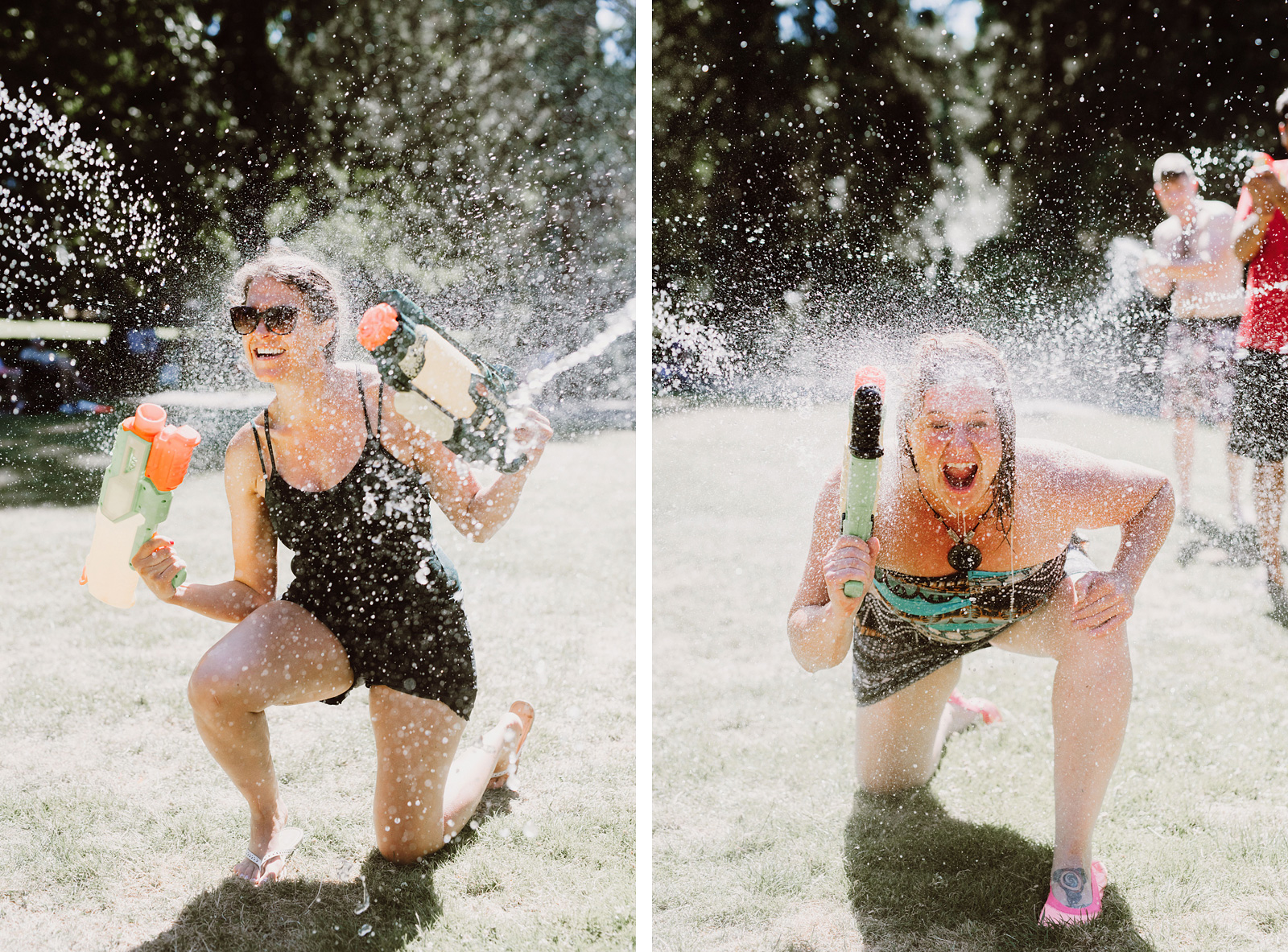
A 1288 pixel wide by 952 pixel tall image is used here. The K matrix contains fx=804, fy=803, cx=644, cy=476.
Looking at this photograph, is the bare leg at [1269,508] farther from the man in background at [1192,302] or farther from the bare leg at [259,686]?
the bare leg at [259,686]

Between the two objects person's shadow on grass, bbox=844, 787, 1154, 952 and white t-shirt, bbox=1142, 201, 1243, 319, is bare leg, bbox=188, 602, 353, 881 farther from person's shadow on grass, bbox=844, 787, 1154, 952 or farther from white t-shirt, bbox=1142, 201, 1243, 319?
white t-shirt, bbox=1142, 201, 1243, 319

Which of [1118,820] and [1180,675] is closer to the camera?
[1118,820]

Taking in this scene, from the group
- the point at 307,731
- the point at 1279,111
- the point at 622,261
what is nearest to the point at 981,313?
the point at 1279,111

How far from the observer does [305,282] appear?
1344 mm

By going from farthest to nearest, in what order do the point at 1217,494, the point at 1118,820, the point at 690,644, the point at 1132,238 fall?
the point at 1217,494, the point at 1132,238, the point at 690,644, the point at 1118,820

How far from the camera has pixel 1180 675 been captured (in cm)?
212

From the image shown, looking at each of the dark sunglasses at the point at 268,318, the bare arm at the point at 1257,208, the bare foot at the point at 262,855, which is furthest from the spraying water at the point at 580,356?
the bare arm at the point at 1257,208

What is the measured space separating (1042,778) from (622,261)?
188 cm

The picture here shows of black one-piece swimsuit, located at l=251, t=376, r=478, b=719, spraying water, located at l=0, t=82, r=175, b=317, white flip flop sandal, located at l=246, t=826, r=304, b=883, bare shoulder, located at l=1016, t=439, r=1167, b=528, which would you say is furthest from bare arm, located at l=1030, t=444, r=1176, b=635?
spraying water, located at l=0, t=82, r=175, b=317

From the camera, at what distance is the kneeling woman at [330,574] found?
4.39 feet

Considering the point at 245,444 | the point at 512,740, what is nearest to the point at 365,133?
the point at 245,444

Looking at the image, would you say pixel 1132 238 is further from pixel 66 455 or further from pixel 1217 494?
pixel 66 455

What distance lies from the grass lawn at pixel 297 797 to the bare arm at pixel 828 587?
587mm

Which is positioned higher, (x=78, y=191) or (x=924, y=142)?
(x=924, y=142)
